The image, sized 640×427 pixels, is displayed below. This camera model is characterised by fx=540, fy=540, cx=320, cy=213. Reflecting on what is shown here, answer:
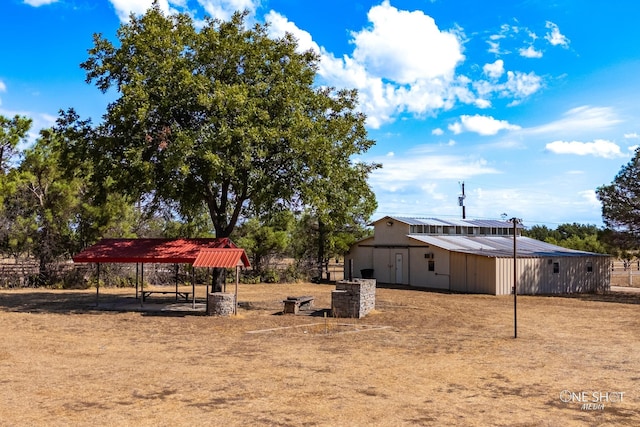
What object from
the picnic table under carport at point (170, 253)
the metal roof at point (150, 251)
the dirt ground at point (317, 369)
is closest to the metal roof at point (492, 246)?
the dirt ground at point (317, 369)

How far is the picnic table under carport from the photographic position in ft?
72.8

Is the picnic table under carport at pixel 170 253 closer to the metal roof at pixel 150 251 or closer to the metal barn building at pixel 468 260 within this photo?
the metal roof at pixel 150 251

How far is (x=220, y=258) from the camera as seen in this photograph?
22.3 meters

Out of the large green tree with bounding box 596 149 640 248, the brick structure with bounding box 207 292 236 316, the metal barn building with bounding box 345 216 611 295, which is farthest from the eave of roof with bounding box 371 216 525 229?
the brick structure with bounding box 207 292 236 316

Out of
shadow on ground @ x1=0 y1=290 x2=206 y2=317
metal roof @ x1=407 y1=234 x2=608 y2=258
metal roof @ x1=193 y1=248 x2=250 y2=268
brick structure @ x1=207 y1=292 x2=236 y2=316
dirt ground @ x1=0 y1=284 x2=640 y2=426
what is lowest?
dirt ground @ x1=0 y1=284 x2=640 y2=426

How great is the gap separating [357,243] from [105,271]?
18.6 metres

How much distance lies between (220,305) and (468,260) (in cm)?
1781

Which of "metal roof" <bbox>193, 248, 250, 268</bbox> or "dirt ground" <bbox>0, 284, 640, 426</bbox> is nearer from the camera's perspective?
"dirt ground" <bbox>0, 284, 640, 426</bbox>

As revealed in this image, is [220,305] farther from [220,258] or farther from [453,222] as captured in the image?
[453,222]

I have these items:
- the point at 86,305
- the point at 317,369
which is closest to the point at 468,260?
the point at 86,305

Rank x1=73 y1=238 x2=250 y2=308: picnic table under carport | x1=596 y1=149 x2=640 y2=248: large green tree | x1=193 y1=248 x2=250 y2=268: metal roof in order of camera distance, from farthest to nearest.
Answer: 1. x1=596 y1=149 x2=640 y2=248: large green tree
2. x1=73 y1=238 x2=250 y2=308: picnic table under carport
3. x1=193 y1=248 x2=250 y2=268: metal roof

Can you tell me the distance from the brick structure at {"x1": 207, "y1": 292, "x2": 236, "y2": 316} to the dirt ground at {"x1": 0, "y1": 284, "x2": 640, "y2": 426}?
23.1 inches

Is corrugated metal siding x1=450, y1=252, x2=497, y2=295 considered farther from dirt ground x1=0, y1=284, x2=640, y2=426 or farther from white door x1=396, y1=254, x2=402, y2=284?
dirt ground x1=0, y1=284, x2=640, y2=426

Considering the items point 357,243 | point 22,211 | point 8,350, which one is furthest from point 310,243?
point 8,350
